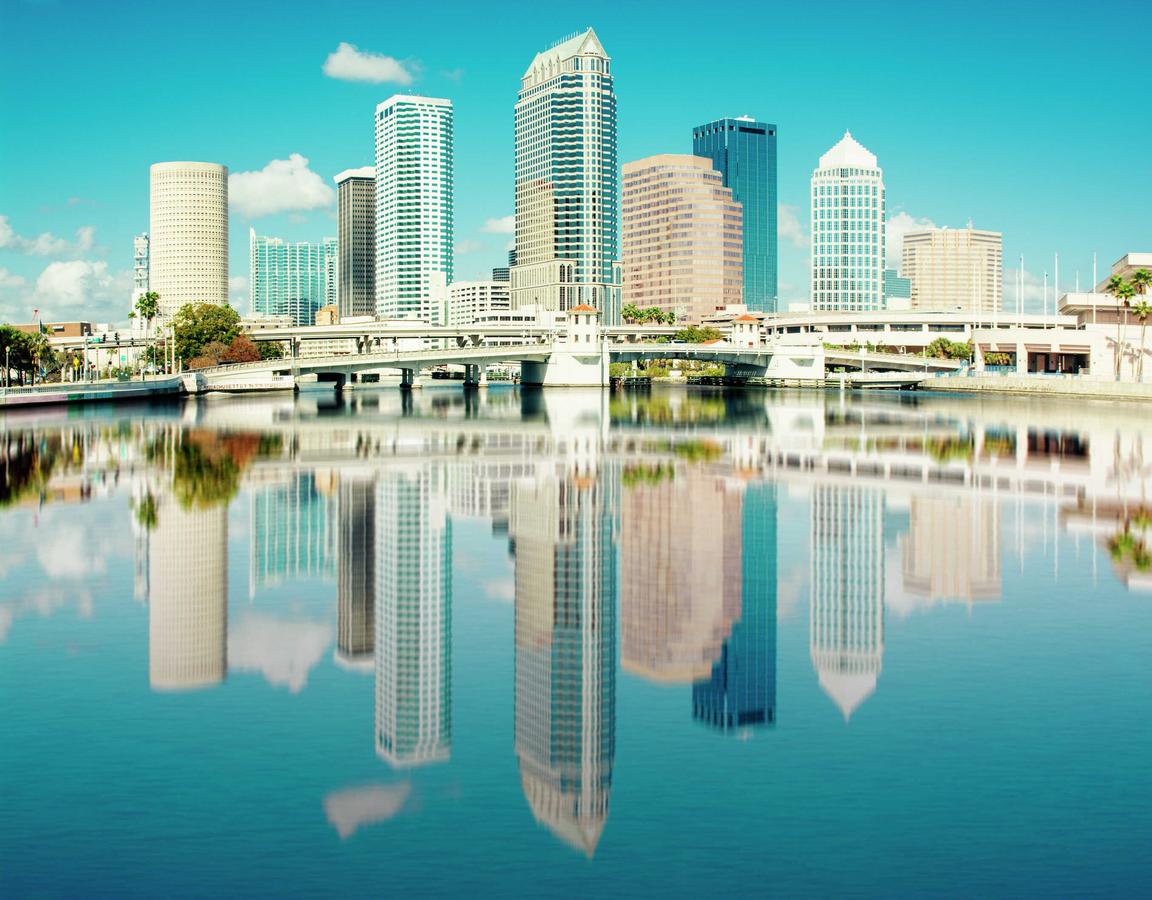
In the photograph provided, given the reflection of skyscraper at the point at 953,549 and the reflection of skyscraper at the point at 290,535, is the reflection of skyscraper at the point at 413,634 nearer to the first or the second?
the reflection of skyscraper at the point at 290,535

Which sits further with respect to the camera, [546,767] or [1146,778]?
[546,767]

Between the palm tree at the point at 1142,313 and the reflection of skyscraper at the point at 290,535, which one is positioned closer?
the reflection of skyscraper at the point at 290,535

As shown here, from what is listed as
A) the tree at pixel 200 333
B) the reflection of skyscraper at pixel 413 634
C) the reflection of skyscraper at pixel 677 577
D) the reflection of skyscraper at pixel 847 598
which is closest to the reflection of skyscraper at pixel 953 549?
the reflection of skyscraper at pixel 847 598

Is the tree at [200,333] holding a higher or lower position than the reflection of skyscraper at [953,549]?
higher

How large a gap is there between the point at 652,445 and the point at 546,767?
173 ft

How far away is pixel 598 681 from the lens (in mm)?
20094

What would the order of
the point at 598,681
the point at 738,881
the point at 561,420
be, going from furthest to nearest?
the point at 561,420
the point at 598,681
the point at 738,881

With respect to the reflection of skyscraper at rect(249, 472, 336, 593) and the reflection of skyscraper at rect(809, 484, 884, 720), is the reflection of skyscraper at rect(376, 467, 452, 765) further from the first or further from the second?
the reflection of skyscraper at rect(809, 484, 884, 720)

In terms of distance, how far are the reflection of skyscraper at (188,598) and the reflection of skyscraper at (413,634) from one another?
303cm

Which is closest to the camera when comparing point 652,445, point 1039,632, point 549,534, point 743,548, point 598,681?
point 598,681

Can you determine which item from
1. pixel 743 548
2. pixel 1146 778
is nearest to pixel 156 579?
pixel 743 548

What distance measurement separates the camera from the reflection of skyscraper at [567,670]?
15.1 meters

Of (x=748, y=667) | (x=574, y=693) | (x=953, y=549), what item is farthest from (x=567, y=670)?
(x=953, y=549)

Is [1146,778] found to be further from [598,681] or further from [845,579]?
[845,579]
